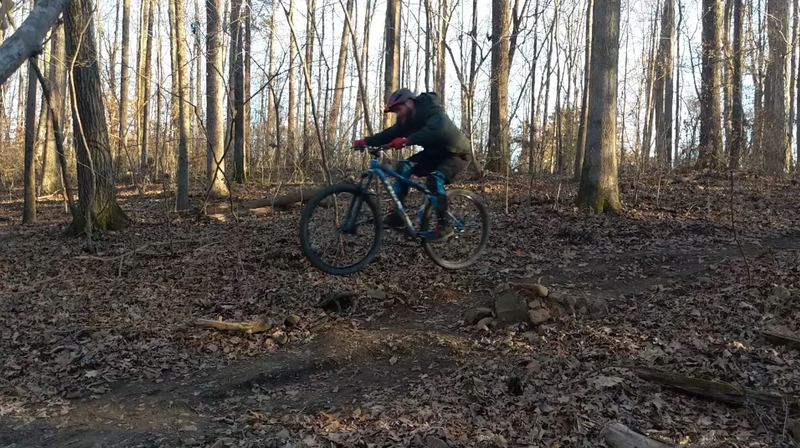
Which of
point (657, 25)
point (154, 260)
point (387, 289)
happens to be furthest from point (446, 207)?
point (657, 25)

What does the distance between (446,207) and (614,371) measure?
7.53 feet

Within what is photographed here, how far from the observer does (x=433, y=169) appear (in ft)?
19.1

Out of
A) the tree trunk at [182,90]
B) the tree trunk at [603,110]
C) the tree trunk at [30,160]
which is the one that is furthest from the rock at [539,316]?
the tree trunk at [30,160]

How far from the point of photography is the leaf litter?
4.76 metres

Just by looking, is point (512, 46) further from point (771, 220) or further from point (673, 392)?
point (673, 392)

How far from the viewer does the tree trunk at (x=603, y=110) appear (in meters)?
10.0

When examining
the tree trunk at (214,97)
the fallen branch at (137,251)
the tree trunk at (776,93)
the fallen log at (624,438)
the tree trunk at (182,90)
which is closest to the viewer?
the fallen log at (624,438)

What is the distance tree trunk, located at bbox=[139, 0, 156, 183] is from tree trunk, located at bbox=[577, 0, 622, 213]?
11385 mm

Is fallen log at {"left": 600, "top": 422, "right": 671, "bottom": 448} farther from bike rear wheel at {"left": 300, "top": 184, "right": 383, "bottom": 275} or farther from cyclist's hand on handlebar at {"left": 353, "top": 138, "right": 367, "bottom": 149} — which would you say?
cyclist's hand on handlebar at {"left": 353, "top": 138, "right": 367, "bottom": 149}

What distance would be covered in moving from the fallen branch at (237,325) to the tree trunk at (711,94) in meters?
11.2

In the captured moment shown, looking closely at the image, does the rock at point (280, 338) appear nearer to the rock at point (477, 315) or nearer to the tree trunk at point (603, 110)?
the rock at point (477, 315)

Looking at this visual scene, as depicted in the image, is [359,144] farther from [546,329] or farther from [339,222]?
[546,329]

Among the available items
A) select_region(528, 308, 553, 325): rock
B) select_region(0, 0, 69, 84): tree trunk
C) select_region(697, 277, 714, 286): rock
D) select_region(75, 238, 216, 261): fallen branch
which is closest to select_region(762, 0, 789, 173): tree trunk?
select_region(697, 277, 714, 286): rock

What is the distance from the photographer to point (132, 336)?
6.82 metres
